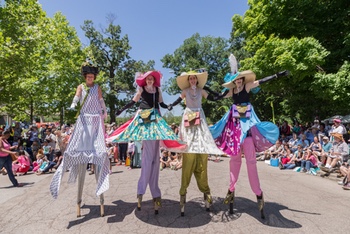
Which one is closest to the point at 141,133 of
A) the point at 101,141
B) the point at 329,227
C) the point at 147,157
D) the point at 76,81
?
the point at 147,157

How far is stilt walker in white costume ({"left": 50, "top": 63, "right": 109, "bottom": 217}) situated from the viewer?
3.89 meters

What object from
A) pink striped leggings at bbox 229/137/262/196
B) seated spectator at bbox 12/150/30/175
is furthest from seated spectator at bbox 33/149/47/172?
pink striped leggings at bbox 229/137/262/196

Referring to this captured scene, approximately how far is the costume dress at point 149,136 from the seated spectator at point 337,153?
704cm

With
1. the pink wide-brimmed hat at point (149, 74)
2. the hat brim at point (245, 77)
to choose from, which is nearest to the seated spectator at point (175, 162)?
the pink wide-brimmed hat at point (149, 74)

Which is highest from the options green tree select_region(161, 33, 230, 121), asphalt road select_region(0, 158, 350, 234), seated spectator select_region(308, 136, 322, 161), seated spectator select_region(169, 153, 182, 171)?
green tree select_region(161, 33, 230, 121)

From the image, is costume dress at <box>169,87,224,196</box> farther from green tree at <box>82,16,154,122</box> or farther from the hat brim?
green tree at <box>82,16,154,122</box>

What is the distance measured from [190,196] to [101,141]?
213cm

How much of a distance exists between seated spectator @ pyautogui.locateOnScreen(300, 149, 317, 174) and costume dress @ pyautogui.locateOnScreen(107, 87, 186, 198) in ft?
24.7

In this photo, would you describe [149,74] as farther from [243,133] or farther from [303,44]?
[303,44]

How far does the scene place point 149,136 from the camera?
3.79 metres

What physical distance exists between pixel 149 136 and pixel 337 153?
→ 7.66m

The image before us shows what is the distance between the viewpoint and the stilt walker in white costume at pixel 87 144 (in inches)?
153

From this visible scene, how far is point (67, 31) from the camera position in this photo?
22.4 m

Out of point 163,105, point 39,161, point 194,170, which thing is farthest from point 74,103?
point 39,161
